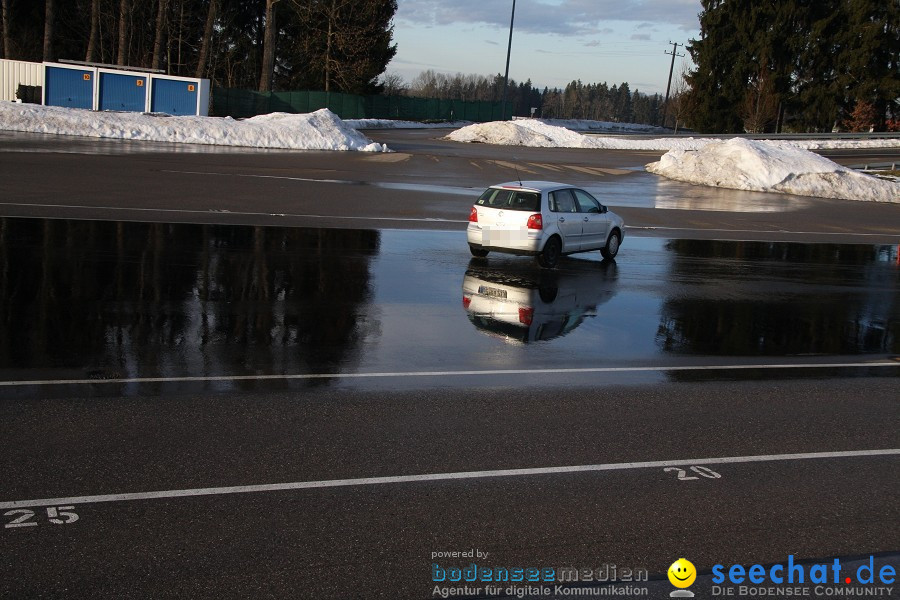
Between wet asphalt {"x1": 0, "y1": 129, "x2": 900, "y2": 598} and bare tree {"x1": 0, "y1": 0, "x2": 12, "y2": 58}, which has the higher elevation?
bare tree {"x1": 0, "y1": 0, "x2": 12, "y2": 58}

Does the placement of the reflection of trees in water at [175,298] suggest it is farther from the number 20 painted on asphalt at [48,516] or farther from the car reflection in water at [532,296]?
the number 20 painted on asphalt at [48,516]

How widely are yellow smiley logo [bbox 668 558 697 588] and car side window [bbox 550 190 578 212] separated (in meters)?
12.2

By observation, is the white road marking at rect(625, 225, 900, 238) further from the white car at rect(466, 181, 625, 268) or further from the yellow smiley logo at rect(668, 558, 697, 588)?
the yellow smiley logo at rect(668, 558, 697, 588)

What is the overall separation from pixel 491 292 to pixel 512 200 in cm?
314

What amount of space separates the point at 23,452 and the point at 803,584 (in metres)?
5.55

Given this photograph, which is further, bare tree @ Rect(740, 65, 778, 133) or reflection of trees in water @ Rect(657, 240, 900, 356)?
bare tree @ Rect(740, 65, 778, 133)

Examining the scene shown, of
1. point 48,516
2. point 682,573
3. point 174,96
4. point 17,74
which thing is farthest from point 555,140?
point 48,516

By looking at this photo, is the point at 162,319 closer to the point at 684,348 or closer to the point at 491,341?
the point at 491,341

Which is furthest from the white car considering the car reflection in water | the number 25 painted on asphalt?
the number 25 painted on asphalt

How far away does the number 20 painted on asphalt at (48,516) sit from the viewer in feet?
18.5

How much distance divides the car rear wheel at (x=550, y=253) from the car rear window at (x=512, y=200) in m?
0.72

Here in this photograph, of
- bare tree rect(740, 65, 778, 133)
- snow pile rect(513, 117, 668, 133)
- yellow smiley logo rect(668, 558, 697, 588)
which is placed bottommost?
yellow smiley logo rect(668, 558, 697, 588)

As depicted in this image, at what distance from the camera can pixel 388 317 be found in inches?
488

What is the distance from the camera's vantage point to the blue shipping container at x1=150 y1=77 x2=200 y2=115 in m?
46.0
